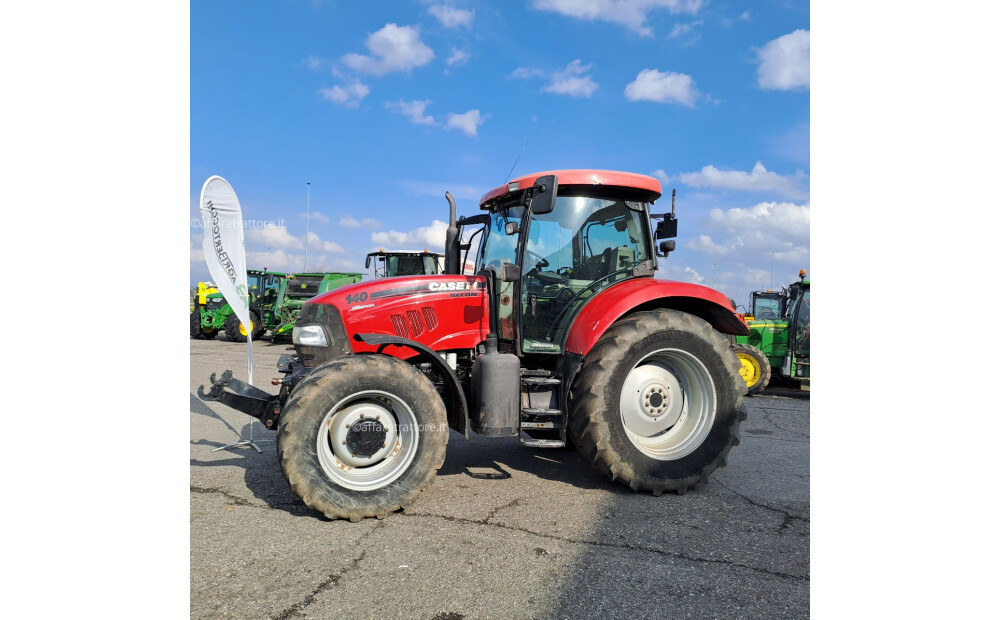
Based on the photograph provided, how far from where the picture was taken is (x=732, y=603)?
2.64m

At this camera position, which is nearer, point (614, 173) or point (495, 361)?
point (495, 361)

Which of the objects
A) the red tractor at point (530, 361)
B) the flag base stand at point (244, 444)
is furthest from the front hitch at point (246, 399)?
the flag base stand at point (244, 444)

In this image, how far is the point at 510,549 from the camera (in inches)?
124

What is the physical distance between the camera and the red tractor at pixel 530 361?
11.8 feet

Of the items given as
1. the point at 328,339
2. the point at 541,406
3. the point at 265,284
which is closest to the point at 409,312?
the point at 328,339

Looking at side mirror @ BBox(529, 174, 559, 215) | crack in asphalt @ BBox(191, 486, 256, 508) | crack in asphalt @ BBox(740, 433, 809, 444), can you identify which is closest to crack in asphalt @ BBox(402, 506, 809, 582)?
crack in asphalt @ BBox(191, 486, 256, 508)

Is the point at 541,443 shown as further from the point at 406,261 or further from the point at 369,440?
the point at 406,261

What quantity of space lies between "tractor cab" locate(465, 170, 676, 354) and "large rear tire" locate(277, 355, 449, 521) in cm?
106

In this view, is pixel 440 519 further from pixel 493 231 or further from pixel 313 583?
pixel 493 231

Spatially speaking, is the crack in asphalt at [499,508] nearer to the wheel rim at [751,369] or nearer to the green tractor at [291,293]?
the wheel rim at [751,369]

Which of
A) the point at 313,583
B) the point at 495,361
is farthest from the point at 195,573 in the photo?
the point at 495,361

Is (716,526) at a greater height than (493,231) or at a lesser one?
lesser

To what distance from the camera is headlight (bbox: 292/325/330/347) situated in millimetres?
4125

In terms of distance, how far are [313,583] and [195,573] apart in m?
0.61
